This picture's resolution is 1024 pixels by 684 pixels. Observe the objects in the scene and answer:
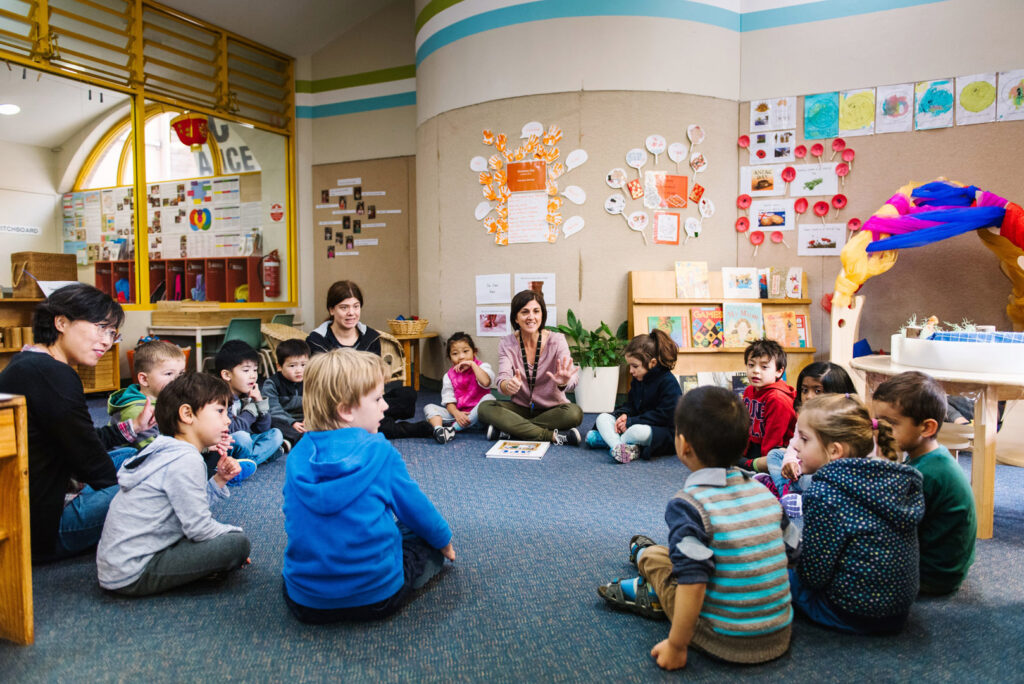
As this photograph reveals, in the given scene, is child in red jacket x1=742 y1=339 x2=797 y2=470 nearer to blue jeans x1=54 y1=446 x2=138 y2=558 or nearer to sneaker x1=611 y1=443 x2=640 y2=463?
sneaker x1=611 y1=443 x2=640 y2=463

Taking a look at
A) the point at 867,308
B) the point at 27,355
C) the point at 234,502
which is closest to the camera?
the point at 27,355

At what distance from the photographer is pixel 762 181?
535cm

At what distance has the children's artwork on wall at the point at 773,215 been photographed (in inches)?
209

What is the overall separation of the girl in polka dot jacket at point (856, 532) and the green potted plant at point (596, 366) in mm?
3217

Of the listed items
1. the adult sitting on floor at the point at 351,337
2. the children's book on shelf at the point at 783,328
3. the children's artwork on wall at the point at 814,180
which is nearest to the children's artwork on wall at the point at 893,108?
the children's artwork on wall at the point at 814,180

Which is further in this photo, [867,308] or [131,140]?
[131,140]

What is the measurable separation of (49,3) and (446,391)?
4.68 metres

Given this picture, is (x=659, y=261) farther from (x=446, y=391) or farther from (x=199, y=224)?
(x=199, y=224)

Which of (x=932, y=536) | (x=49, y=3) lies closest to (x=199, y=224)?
(x=49, y=3)

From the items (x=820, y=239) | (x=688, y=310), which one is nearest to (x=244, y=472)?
(x=688, y=310)

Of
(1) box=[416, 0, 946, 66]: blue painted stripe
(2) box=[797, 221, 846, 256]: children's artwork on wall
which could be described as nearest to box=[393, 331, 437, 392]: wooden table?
(1) box=[416, 0, 946, 66]: blue painted stripe

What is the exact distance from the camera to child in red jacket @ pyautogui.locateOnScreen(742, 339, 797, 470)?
10.3ft

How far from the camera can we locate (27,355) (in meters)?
2.04

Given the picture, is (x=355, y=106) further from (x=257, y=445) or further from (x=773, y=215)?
(x=257, y=445)
